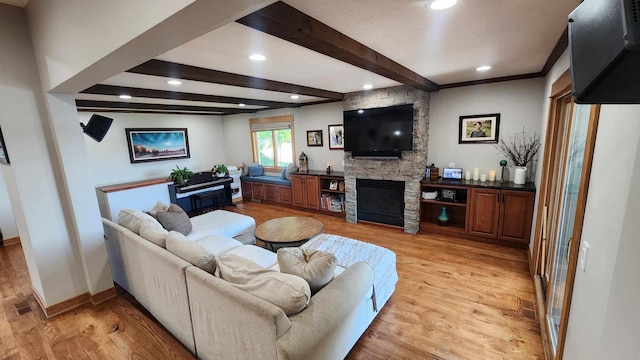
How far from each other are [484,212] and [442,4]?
10.2 ft

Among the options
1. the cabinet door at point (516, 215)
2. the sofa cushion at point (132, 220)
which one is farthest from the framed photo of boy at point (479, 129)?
the sofa cushion at point (132, 220)

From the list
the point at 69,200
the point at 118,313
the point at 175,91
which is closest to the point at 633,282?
the point at 118,313

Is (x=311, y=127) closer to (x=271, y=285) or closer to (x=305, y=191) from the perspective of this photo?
(x=305, y=191)

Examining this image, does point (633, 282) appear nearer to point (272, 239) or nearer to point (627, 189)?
point (627, 189)

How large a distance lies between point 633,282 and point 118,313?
3.47 metres

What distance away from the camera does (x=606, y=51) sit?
47cm

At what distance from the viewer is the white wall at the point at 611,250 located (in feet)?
2.67

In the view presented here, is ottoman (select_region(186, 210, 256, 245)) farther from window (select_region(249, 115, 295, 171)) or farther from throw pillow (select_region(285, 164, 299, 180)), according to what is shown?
window (select_region(249, 115, 295, 171))

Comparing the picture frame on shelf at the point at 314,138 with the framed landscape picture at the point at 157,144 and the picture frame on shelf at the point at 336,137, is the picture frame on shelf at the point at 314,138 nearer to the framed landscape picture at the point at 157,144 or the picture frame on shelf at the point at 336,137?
the picture frame on shelf at the point at 336,137

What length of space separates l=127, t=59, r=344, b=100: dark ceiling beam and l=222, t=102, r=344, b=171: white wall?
5.77 ft

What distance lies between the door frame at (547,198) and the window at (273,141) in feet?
15.3

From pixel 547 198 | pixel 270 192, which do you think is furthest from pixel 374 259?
pixel 270 192

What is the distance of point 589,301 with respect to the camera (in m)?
1.15

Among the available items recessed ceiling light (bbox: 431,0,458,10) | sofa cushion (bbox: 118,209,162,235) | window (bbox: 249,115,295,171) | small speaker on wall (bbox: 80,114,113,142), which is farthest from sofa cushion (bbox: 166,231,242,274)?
window (bbox: 249,115,295,171)
